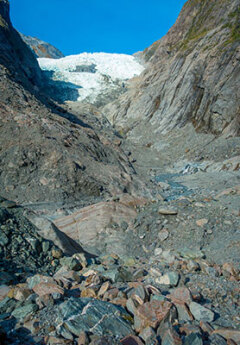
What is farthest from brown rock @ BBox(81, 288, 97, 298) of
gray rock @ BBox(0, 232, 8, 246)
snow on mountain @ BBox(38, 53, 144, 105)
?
snow on mountain @ BBox(38, 53, 144, 105)

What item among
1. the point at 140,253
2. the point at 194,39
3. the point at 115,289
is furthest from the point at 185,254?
the point at 194,39

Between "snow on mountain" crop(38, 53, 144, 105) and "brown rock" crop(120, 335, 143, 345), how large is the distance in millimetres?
56037

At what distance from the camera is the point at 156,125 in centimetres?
3316

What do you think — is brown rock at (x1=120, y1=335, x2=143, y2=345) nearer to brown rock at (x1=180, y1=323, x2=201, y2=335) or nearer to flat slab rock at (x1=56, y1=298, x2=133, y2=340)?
flat slab rock at (x1=56, y1=298, x2=133, y2=340)

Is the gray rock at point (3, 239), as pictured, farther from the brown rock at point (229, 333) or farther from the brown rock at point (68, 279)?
the brown rock at point (229, 333)

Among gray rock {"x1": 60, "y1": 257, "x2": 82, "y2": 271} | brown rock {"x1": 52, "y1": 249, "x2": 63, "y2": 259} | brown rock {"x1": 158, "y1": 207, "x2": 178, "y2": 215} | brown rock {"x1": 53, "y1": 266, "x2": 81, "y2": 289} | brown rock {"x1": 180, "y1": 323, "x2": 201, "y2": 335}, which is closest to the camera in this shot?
brown rock {"x1": 180, "y1": 323, "x2": 201, "y2": 335}

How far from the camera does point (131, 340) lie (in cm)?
259

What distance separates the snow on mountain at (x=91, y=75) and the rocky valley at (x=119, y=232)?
37056 millimetres

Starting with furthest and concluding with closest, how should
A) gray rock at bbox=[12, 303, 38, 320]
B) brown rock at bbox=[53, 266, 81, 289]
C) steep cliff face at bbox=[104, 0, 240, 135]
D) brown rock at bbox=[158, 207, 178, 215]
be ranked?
steep cliff face at bbox=[104, 0, 240, 135]
brown rock at bbox=[158, 207, 178, 215]
brown rock at bbox=[53, 266, 81, 289]
gray rock at bbox=[12, 303, 38, 320]

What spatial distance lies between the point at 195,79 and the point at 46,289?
104 feet

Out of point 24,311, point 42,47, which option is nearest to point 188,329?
point 24,311

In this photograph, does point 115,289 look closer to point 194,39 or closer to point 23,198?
point 23,198

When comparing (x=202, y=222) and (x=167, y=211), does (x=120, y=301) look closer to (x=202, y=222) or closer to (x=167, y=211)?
(x=202, y=222)

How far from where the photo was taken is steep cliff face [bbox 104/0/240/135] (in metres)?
25.9
